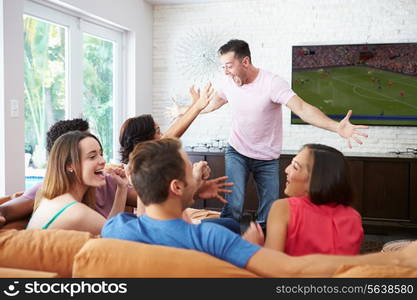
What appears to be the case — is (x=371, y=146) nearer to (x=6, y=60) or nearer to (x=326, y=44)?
(x=326, y=44)

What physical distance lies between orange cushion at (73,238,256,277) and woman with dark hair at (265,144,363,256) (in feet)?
1.05

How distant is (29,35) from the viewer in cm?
409

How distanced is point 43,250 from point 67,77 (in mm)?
3494

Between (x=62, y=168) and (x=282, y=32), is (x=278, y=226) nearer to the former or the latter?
(x=62, y=168)

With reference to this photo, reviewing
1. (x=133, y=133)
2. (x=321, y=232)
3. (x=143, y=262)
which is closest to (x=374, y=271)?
(x=321, y=232)

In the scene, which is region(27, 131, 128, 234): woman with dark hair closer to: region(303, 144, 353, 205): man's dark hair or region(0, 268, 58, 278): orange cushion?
region(0, 268, 58, 278): orange cushion

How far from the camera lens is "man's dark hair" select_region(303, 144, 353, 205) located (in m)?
1.60

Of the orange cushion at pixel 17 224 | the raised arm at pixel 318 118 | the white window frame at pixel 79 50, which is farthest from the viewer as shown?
the white window frame at pixel 79 50

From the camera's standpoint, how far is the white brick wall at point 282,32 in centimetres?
532

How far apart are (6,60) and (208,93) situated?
1.66 metres

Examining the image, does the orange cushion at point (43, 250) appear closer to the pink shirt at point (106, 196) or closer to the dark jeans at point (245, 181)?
the pink shirt at point (106, 196)

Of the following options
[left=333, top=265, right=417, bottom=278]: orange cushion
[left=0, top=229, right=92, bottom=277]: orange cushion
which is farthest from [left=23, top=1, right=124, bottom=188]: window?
[left=333, top=265, right=417, bottom=278]: orange cushion

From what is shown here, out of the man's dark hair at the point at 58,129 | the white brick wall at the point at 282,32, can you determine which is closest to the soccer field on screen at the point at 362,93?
the white brick wall at the point at 282,32

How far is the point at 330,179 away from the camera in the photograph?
1.62 meters
